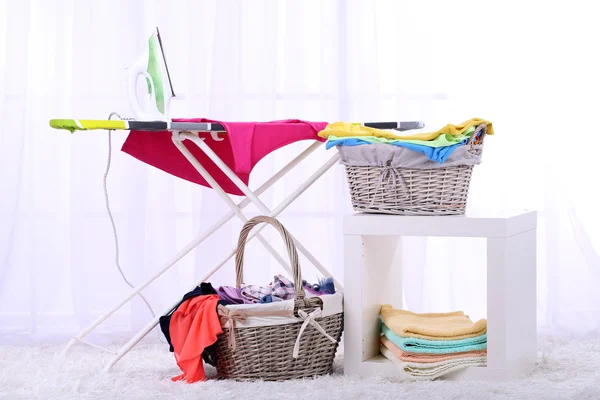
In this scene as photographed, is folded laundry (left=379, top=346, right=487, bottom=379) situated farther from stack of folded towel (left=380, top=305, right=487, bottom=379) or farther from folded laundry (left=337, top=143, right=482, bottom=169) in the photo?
folded laundry (left=337, top=143, right=482, bottom=169)

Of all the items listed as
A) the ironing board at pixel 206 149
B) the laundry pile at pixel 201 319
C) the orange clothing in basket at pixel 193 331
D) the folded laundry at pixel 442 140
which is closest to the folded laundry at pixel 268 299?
the laundry pile at pixel 201 319

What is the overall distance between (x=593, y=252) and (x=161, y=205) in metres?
1.38

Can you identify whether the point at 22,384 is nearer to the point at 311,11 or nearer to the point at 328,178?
the point at 328,178

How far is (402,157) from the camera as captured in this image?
2023 millimetres

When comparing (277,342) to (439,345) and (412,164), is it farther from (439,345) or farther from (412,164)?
(412,164)

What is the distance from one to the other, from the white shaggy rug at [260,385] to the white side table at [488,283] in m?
0.06

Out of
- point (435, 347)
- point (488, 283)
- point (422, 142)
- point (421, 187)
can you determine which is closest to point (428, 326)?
point (435, 347)

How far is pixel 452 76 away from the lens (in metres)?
2.82

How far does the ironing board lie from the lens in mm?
2047

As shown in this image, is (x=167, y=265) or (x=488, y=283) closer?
(x=488, y=283)

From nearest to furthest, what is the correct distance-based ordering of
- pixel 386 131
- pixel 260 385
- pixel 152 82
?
pixel 260 385 → pixel 386 131 → pixel 152 82

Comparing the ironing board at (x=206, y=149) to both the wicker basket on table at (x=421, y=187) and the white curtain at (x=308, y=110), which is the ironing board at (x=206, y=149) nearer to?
the wicker basket on table at (x=421, y=187)

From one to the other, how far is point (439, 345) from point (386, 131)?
51cm

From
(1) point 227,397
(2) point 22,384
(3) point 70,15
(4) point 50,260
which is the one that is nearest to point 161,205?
(4) point 50,260
